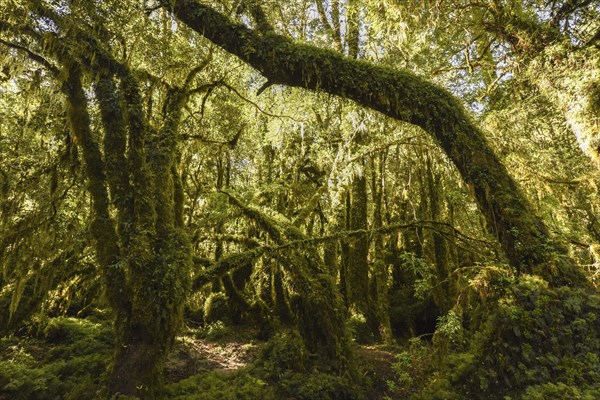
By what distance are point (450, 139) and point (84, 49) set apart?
6.10m

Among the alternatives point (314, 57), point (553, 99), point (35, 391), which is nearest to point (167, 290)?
point (35, 391)

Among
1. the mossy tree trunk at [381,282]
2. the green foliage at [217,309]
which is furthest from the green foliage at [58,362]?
the mossy tree trunk at [381,282]

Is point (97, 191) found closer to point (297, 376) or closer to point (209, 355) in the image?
point (297, 376)

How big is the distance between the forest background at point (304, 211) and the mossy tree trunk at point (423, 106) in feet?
0.09

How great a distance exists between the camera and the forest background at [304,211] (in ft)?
16.0

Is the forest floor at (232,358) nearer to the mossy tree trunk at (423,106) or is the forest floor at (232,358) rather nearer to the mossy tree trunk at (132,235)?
the mossy tree trunk at (132,235)

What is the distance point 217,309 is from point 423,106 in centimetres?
1109

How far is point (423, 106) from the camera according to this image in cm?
584

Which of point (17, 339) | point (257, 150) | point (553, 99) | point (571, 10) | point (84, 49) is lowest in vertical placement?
point (17, 339)

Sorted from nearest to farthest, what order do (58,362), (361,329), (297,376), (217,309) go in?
(297,376) → (58,362) → (361,329) → (217,309)

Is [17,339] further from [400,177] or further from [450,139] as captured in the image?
[400,177]

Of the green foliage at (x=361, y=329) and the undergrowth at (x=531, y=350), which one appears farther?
the green foliage at (x=361, y=329)

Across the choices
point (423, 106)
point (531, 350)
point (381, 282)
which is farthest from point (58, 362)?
point (423, 106)

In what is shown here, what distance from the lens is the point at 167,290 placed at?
554 cm
